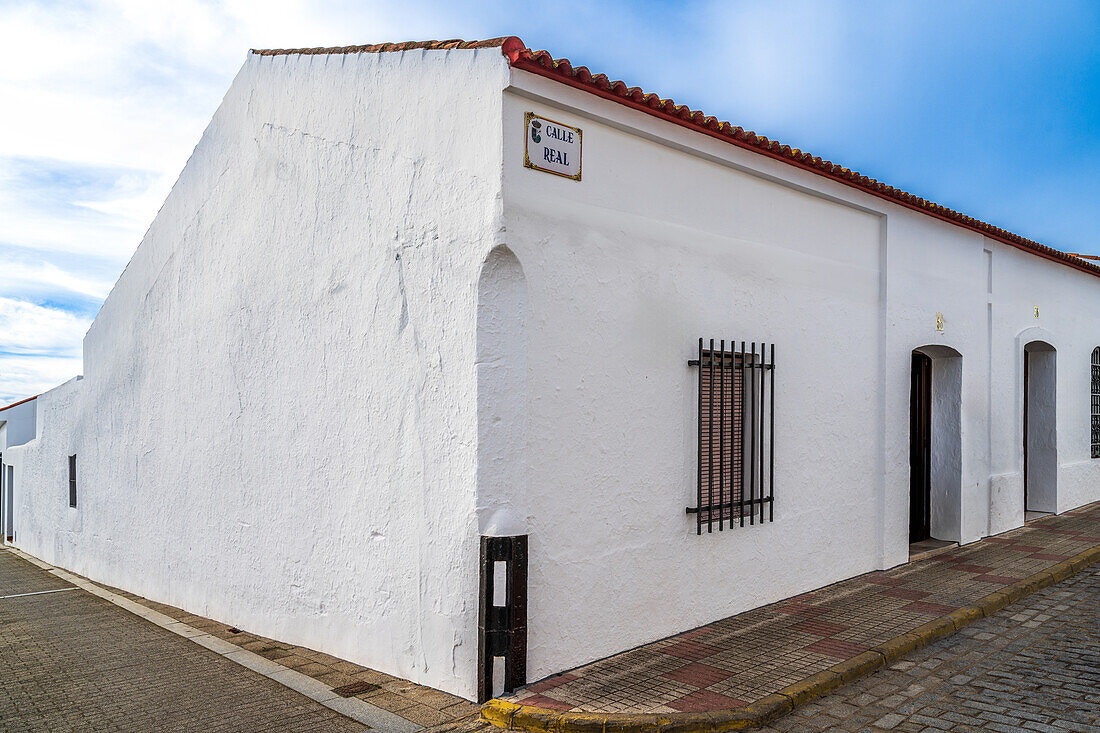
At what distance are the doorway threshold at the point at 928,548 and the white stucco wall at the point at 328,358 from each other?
605 centimetres

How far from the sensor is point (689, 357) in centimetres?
618

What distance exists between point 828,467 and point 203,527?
20.0 feet

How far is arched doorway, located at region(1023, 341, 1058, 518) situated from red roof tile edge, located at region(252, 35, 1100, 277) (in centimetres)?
407

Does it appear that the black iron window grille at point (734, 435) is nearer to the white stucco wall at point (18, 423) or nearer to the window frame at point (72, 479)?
the window frame at point (72, 479)

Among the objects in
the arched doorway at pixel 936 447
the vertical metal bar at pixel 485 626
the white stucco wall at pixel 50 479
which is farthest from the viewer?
the white stucco wall at pixel 50 479

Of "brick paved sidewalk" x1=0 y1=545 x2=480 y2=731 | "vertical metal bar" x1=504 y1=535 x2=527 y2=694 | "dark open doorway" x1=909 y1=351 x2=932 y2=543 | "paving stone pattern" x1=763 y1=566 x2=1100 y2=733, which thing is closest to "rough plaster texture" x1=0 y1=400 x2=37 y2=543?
"brick paved sidewalk" x1=0 y1=545 x2=480 y2=731

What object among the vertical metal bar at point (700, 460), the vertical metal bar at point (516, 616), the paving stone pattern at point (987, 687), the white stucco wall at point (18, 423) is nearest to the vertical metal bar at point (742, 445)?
the vertical metal bar at point (700, 460)

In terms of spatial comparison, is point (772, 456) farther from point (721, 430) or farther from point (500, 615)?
point (500, 615)

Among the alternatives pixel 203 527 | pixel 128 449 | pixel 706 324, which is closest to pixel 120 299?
pixel 128 449

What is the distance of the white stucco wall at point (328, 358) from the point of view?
5.06 meters

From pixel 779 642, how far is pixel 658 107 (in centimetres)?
398

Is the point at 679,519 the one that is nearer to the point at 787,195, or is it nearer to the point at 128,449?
the point at 787,195

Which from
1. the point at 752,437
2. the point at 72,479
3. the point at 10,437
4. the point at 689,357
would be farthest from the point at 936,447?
the point at 10,437

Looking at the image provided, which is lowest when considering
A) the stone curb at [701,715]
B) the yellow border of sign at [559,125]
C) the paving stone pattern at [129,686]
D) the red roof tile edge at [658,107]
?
the paving stone pattern at [129,686]
